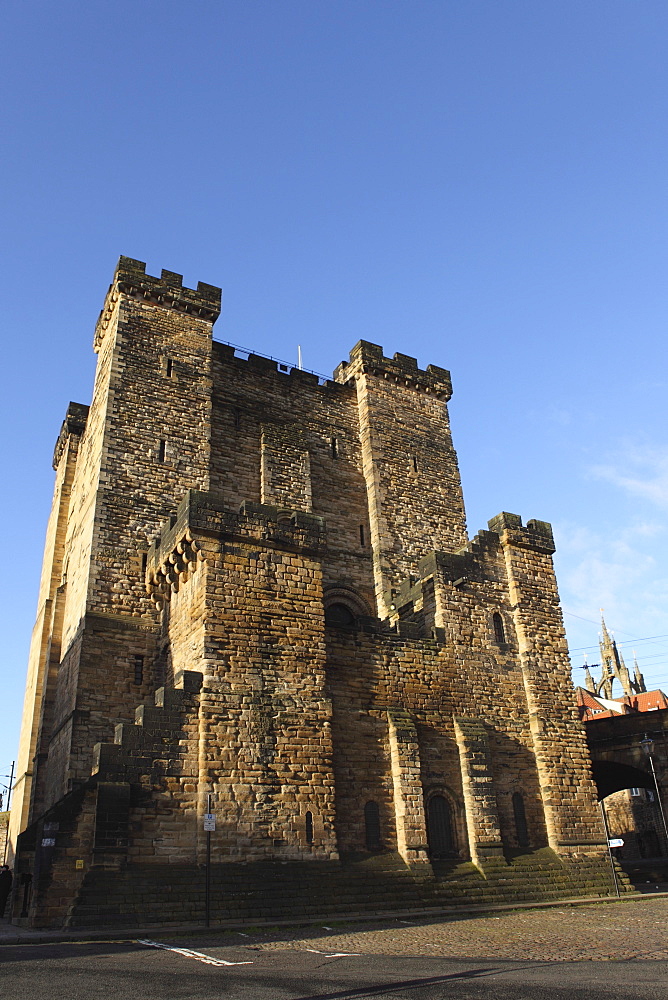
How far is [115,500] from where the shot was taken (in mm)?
18906

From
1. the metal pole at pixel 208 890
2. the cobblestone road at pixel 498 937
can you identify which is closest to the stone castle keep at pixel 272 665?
the metal pole at pixel 208 890

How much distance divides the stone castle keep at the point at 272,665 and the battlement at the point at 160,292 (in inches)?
2.7

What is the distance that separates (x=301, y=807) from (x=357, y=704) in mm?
2883

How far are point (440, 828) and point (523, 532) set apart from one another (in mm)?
8260

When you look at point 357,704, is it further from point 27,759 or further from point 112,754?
point 27,759

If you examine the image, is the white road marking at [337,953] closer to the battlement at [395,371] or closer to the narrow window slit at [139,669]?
the narrow window slit at [139,669]

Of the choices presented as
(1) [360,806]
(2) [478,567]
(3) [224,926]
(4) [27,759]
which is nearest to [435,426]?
(2) [478,567]

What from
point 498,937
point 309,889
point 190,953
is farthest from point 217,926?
point 498,937

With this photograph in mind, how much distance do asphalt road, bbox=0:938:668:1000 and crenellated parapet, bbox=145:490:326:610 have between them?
24.6ft

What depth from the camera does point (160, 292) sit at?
74.0ft

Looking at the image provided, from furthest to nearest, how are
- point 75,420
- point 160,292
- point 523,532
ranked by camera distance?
1. point 75,420
2. point 160,292
3. point 523,532

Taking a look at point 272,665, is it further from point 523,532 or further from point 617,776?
point 617,776

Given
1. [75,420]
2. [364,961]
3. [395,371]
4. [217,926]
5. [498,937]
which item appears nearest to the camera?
[364,961]

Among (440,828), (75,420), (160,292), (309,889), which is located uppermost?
(160,292)
